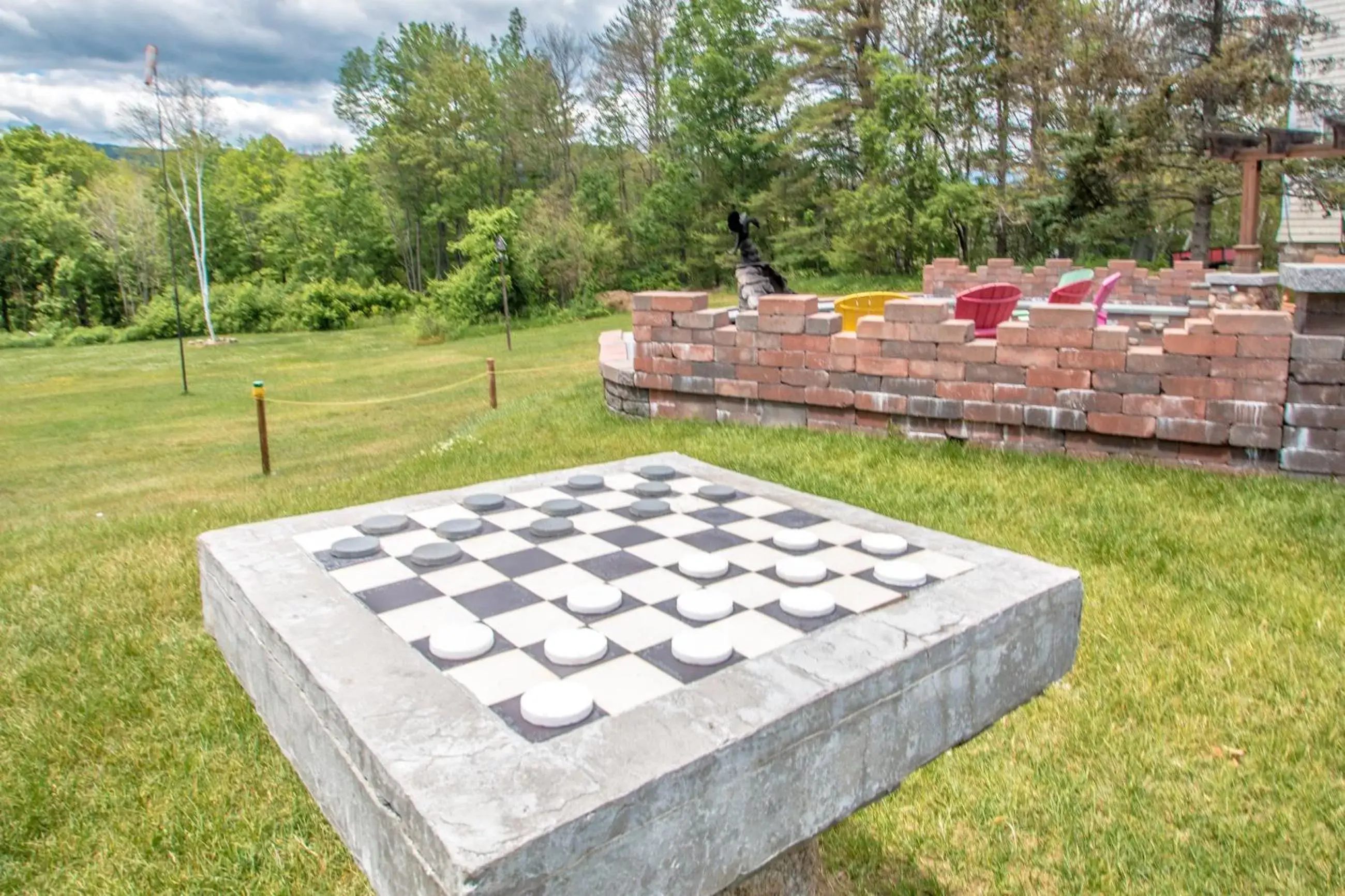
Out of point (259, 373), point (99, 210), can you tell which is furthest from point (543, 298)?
point (99, 210)

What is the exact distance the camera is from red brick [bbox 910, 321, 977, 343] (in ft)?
17.7

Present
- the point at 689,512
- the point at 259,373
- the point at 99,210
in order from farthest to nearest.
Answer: the point at 99,210 → the point at 259,373 → the point at 689,512

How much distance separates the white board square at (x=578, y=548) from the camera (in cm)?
192

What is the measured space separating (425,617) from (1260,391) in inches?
186

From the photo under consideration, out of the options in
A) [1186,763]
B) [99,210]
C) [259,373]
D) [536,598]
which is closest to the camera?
[536,598]

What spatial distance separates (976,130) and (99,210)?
3273cm

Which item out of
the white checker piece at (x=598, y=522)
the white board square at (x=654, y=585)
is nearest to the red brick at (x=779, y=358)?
the white checker piece at (x=598, y=522)

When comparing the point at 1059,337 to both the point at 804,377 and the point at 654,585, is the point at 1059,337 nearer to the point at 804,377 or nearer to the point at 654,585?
the point at 804,377

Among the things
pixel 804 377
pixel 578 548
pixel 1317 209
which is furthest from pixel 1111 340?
pixel 1317 209

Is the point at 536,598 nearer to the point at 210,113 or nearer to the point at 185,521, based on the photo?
the point at 185,521

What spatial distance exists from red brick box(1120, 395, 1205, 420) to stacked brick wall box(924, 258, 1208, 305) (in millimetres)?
7140

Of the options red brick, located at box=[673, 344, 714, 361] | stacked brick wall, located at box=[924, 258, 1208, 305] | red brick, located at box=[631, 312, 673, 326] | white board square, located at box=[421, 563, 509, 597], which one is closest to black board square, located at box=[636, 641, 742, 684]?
white board square, located at box=[421, 563, 509, 597]

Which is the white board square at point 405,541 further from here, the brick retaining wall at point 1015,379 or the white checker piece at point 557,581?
the brick retaining wall at point 1015,379

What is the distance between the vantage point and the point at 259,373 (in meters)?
20.0
